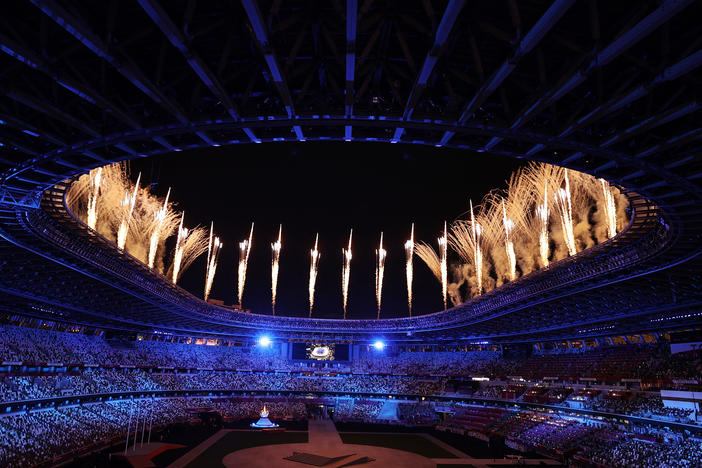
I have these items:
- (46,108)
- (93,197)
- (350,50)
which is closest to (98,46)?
(46,108)

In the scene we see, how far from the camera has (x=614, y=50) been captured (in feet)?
33.5

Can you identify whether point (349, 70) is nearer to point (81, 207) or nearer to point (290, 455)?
point (81, 207)

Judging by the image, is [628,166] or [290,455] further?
[290,455]

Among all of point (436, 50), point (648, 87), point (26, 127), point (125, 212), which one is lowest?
point (648, 87)

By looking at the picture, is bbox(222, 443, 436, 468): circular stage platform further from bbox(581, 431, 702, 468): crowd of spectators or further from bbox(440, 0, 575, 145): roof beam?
bbox(440, 0, 575, 145): roof beam

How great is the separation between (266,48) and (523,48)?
598cm

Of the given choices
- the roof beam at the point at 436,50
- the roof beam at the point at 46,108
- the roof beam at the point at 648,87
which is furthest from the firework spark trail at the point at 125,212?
the roof beam at the point at 648,87

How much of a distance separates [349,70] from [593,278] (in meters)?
33.2

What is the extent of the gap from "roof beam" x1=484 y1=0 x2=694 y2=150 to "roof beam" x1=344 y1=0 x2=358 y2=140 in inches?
195

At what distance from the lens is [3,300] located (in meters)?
42.8

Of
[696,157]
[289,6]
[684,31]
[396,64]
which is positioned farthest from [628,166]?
[289,6]

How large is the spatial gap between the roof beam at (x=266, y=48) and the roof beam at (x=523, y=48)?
5.12 m

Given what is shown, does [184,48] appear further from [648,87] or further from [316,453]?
[316,453]

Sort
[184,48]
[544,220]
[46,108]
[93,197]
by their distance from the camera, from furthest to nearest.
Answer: [544,220]
[93,197]
[46,108]
[184,48]
